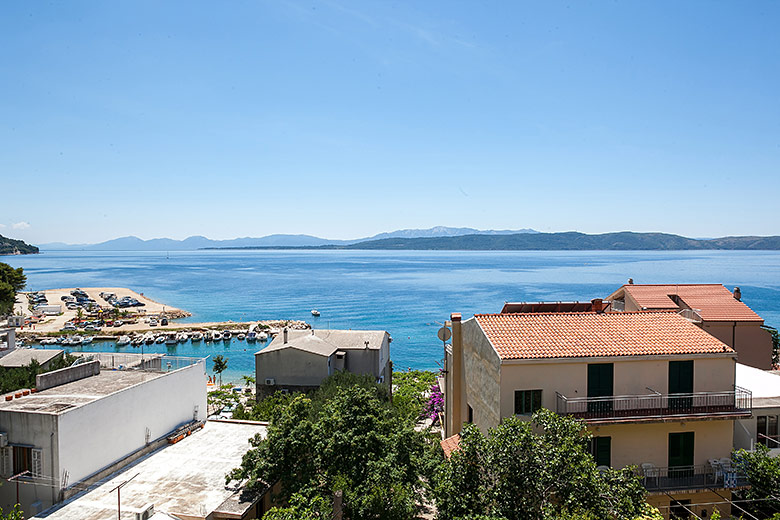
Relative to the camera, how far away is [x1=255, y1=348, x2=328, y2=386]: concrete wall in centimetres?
3272

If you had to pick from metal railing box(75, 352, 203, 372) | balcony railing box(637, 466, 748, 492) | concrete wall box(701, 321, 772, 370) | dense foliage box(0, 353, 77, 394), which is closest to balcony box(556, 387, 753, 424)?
balcony railing box(637, 466, 748, 492)

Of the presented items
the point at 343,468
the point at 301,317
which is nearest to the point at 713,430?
the point at 343,468

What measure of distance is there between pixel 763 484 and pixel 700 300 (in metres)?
19.8

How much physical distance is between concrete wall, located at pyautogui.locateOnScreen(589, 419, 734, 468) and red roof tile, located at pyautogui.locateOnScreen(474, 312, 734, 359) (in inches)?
94.6

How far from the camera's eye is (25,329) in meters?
81.5

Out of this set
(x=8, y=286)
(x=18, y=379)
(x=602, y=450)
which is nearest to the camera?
(x=602, y=450)

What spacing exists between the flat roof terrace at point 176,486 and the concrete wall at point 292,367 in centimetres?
1284

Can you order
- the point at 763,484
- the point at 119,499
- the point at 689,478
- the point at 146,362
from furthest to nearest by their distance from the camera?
the point at 146,362 → the point at 689,478 → the point at 763,484 → the point at 119,499

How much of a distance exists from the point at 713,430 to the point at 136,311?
106443 mm

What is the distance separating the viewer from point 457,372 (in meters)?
21.6

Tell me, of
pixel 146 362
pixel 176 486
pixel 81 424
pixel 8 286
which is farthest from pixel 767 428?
pixel 8 286

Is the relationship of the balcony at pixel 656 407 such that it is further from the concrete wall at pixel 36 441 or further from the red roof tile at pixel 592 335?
the concrete wall at pixel 36 441

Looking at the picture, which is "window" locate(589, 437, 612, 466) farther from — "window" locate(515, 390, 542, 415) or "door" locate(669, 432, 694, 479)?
"door" locate(669, 432, 694, 479)

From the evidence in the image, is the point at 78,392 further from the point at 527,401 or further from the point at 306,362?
the point at 306,362
